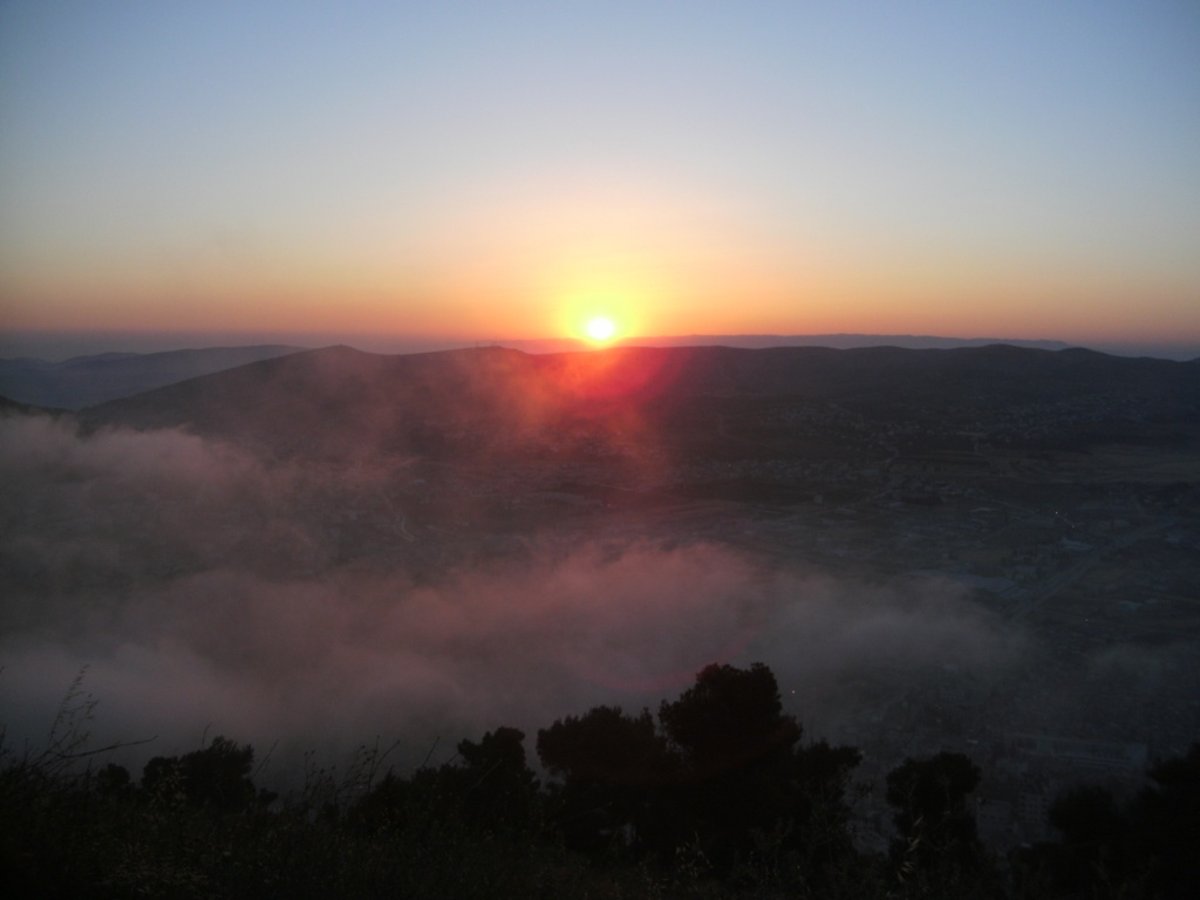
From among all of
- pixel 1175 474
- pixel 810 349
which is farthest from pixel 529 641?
pixel 810 349

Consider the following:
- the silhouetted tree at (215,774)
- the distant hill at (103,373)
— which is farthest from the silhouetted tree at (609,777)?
the distant hill at (103,373)

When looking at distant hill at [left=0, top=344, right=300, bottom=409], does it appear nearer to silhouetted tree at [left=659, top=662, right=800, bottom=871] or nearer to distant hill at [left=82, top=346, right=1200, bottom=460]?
distant hill at [left=82, top=346, right=1200, bottom=460]

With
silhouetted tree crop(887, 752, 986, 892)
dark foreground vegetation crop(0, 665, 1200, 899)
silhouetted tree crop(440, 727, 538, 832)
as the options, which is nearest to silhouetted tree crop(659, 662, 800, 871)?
dark foreground vegetation crop(0, 665, 1200, 899)

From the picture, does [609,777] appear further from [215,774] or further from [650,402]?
[650,402]

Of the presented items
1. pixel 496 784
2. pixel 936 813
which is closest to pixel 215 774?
pixel 496 784

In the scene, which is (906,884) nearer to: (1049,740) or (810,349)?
→ (1049,740)

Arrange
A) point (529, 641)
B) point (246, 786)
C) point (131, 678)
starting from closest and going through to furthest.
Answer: point (246, 786) < point (131, 678) < point (529, 641)
